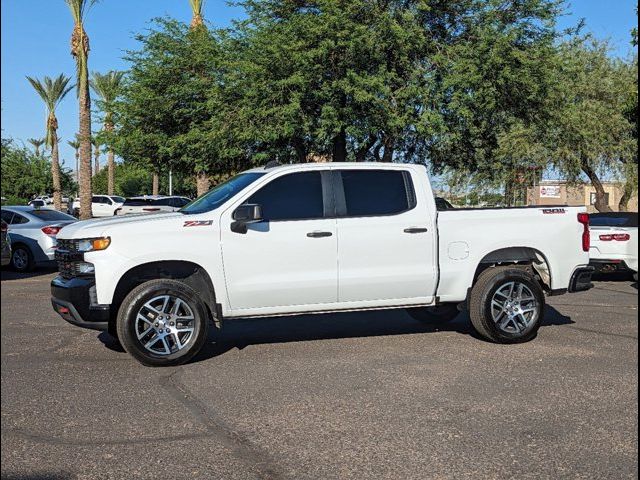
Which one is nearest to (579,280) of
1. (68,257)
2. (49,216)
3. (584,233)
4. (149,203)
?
(584,233)

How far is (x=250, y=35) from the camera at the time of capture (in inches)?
810

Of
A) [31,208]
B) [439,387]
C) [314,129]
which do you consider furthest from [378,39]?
[439,387]

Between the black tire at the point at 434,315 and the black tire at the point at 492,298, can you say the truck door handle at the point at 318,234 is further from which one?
the black tire at the point at 434,315

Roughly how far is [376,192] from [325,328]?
1941mm

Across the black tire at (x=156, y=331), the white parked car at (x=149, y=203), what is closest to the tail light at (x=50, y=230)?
the black tire at (x=156, y=331)

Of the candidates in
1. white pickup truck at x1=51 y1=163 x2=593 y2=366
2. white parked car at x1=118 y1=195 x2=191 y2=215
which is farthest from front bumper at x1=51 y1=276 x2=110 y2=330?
white parked car at x1=118 y1=195 x2=191 y2=215

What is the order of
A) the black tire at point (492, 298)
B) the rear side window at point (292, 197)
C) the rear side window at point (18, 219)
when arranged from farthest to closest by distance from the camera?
the rear side window at point (18, 219) < the black tire at point (492, 298) < the rear side window at point (292, 197)

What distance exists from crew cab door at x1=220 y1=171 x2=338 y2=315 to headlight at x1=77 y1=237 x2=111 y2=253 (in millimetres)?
1035

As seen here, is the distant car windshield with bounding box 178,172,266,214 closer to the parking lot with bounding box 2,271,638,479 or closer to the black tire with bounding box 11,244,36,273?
the parking lot with bounding box 2,271,638,479

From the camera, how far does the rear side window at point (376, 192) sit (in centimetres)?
718

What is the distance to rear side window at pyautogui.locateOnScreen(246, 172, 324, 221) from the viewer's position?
6.95 m

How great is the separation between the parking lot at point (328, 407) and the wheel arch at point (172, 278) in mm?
537

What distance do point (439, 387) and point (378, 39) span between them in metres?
14.4

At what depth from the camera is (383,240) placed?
704 centimetres
